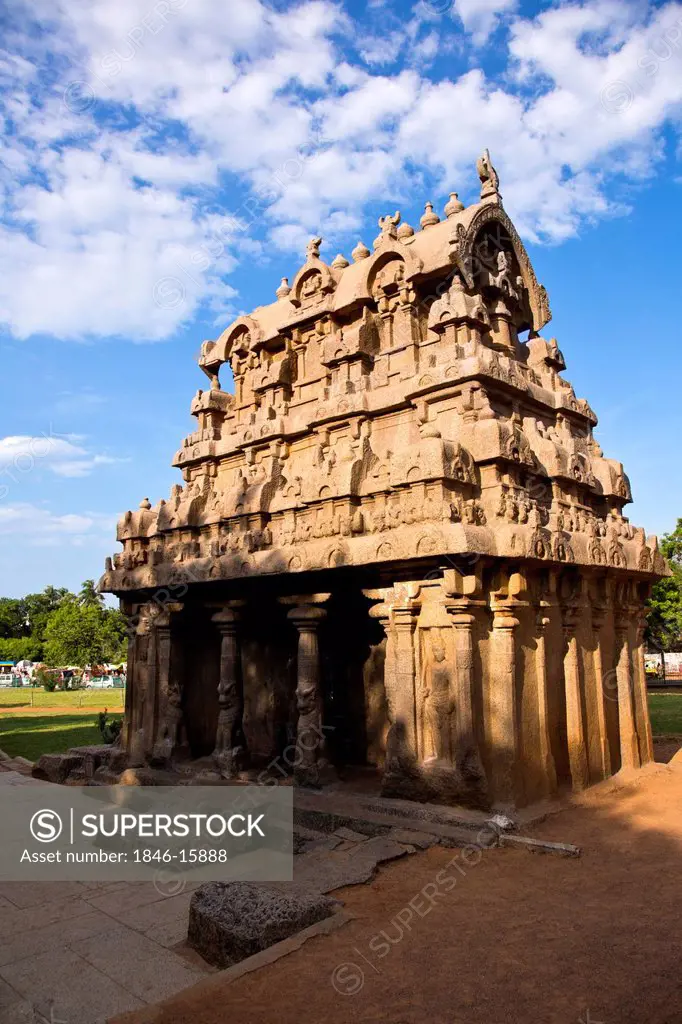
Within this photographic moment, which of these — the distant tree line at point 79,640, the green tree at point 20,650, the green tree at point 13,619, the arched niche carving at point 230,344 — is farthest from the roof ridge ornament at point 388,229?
the green tree at point 13,619

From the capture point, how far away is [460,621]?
29.4 ft

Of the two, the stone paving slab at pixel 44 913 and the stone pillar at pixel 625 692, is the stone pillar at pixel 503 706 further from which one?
the stone paving slab at pixel 44 913

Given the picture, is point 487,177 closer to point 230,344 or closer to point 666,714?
point 230,344

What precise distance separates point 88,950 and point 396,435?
7883mm

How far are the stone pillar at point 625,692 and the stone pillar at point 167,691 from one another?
25.3ft

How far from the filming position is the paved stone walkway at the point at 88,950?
209 inches

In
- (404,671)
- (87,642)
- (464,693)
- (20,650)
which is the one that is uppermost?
(87,642)

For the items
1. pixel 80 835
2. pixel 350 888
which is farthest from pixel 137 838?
pixel 350 888

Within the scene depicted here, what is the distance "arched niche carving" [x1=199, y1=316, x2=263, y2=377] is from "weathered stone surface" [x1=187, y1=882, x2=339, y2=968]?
10912 millimetres

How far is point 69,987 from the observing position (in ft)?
18.4

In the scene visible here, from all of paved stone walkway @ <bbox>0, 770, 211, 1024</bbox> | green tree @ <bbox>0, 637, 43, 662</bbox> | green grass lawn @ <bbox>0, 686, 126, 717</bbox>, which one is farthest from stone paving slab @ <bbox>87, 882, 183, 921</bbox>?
green tree @ <bbox>0, 637, 43, 662</bbox>

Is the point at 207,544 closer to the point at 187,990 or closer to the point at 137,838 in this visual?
the point at 137,838

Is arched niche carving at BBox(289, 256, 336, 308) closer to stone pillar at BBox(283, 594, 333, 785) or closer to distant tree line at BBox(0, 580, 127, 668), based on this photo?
stone pillar at BBox(283, 594, 333, 785)

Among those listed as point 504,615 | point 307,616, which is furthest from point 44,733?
point 504,615
